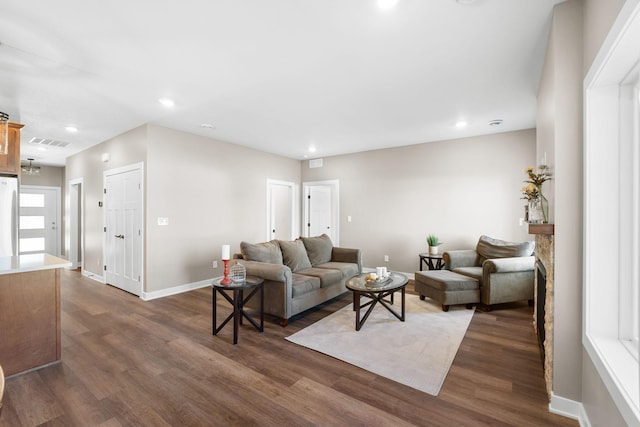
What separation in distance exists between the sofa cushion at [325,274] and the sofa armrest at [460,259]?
1.65m

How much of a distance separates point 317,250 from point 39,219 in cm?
739

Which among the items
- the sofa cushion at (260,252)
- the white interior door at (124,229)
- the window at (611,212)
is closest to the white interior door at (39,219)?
the white interior door at (124,229)

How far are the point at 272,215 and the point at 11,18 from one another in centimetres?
467

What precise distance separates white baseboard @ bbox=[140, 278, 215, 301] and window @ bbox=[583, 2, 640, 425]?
15.5ft

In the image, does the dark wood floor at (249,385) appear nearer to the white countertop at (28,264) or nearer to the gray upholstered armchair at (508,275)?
the gray upholstered armchair at (508,275)

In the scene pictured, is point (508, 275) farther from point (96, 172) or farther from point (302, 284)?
point (96, 172)

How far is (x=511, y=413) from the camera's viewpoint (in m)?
1.83

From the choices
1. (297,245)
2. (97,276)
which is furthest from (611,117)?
(97,276)

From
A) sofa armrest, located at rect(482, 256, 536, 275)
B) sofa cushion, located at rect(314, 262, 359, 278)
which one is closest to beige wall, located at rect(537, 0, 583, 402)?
sofa armrest, located at rect(482, 256, 536, 275)

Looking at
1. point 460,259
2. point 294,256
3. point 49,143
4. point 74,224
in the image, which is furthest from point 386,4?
point 74,224

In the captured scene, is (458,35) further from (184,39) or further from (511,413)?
(511,413)

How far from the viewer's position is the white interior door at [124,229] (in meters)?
4.38

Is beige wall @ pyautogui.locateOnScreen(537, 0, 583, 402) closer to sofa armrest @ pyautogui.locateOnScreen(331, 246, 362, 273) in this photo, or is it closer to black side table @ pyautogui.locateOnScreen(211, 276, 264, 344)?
black side table @ pyautogui.locateOnScreen(211, 276, 264, 344)

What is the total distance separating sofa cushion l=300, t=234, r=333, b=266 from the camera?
176 inches
